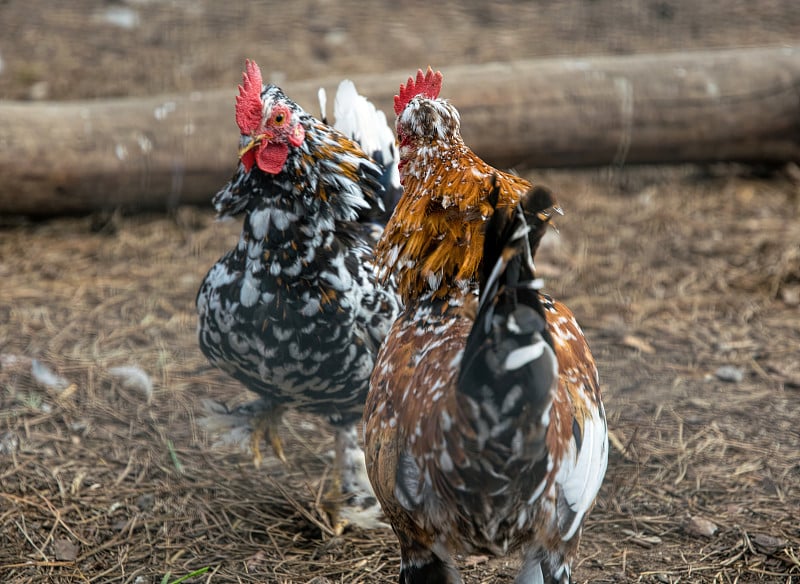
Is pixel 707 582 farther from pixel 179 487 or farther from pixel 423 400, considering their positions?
pixel 179 487

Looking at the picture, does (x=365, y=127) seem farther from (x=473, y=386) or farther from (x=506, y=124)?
(x=506, y=124)

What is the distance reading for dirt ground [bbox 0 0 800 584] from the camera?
3.01 m

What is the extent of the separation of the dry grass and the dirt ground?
11 mm

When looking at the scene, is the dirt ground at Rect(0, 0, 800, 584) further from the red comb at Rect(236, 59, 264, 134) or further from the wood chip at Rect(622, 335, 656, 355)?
the red comb at Rect(236, 59, 264, 134)

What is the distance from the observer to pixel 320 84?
5438 mm

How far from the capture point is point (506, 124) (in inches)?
224

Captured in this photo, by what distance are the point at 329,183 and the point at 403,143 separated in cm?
57

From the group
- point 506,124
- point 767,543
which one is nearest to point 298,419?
point 767,543

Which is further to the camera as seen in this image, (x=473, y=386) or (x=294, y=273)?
(x=294, y=273)

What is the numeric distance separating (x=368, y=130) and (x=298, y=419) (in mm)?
1436

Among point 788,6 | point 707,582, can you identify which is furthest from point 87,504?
point 788,6

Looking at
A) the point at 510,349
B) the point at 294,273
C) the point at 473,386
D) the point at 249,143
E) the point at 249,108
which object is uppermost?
the point at 249,108

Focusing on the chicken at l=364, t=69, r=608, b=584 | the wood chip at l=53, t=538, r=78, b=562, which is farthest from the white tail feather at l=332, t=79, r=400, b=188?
the wood chip at l=53, t=538, r=78, b=562

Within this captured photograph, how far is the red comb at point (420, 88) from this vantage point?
2791 millimetres
